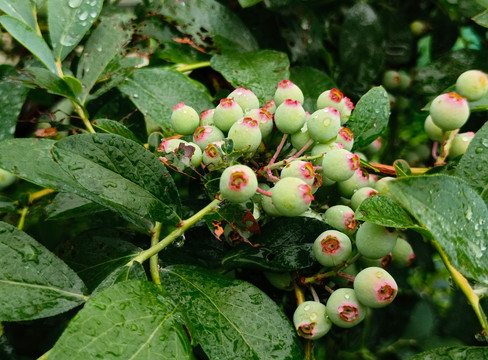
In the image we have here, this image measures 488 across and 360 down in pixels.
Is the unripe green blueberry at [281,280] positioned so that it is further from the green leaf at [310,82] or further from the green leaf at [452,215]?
the green leaf at [310,82]

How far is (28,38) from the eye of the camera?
75cm

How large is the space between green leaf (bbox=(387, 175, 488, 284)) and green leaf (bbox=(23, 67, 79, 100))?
505 mm

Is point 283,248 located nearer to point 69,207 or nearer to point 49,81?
point 69,207

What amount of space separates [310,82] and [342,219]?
1.23 feet

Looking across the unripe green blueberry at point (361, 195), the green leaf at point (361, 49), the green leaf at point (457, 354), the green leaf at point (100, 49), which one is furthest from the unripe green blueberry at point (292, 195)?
the green leaf at point (361, 49)

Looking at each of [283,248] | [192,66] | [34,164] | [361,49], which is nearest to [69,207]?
[34,164]

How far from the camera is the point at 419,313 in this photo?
40.3 inches

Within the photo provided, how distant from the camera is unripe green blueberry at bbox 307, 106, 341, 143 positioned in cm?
61

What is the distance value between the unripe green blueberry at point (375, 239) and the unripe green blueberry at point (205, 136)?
213mm

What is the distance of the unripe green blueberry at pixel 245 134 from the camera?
0.59m

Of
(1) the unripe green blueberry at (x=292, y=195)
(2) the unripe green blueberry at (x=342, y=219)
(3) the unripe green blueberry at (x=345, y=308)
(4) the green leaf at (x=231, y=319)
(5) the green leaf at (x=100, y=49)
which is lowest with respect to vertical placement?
(3) the unripe green blueberry at (x=345, y=308)

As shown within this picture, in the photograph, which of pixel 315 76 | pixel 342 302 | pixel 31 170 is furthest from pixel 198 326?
pixel 315 76

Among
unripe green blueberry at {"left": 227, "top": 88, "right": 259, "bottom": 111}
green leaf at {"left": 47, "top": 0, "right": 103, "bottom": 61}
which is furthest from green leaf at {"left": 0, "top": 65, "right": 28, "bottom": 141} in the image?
unripe green blueberry at {"left": 227, "top": 88, "right": 259, "bottom": 111}

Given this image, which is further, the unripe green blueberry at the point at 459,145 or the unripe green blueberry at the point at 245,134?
the unripe green blueberry at the point at 459,145
